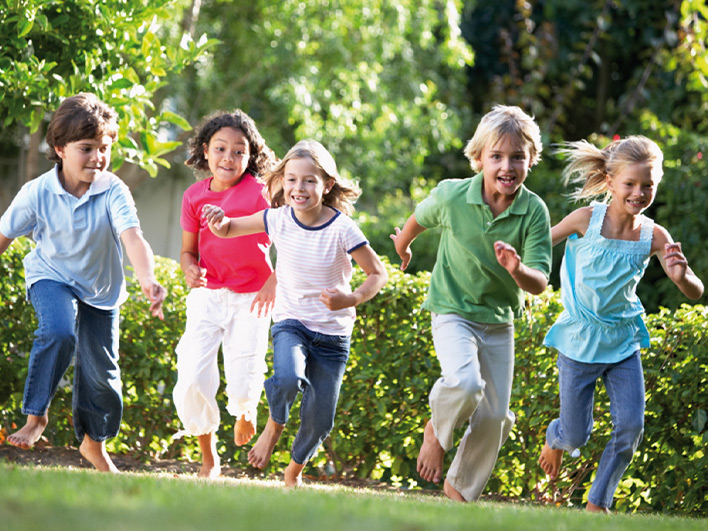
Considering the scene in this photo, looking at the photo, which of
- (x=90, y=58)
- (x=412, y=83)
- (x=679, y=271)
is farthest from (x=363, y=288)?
(x=412, y=83)

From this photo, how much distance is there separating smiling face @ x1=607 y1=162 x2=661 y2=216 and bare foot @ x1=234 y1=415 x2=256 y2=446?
95.9 inches

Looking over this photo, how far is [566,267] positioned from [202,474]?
242cm

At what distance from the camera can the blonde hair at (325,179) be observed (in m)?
5.16

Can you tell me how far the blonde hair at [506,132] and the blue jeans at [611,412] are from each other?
45.9 inches

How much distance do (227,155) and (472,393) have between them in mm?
1973

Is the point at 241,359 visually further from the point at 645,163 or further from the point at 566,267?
the point at 645,163

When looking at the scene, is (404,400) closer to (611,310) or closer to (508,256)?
(611,310)

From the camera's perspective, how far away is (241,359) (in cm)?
541

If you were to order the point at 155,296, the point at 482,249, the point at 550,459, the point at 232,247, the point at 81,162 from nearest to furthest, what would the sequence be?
the point at 155,296
the point at 482,249
the point at 81,162
the point at 550,459
the point at 232,247

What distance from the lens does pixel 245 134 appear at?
5.55 m

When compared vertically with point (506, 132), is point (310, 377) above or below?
below

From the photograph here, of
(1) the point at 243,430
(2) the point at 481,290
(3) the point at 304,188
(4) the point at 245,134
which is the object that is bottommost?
(1) the point at 243,430

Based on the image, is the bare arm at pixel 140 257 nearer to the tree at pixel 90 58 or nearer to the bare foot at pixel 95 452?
the bare foot at pixel 95 452

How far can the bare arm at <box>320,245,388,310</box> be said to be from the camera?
466cm
